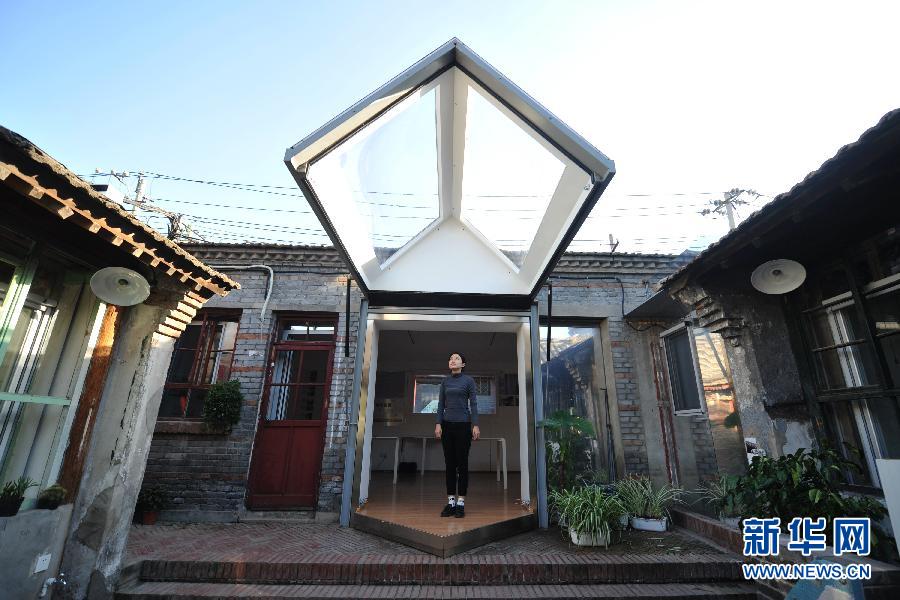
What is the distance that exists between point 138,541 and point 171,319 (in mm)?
2729

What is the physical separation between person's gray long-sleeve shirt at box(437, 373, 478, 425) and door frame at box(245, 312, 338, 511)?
92.4 inches

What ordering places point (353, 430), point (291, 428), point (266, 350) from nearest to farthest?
point (353, 430) → point (291, 428) → point (266, 350)

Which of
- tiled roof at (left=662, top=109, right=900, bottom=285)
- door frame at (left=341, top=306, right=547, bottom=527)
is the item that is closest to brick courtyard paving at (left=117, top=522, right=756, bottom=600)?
door frame at (left=341, top=306, right=547, bottom=527)

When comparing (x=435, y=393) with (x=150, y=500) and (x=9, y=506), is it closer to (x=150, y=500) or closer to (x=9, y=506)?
(x=150, y=500)

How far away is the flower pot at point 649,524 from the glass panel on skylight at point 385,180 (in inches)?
173

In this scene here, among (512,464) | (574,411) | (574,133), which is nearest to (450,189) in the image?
(574,133)

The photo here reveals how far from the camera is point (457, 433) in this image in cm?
464

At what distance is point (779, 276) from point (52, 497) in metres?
6.11

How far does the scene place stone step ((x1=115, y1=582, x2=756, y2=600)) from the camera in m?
3.22

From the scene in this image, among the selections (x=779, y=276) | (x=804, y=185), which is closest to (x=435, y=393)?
(x=779, y=276)

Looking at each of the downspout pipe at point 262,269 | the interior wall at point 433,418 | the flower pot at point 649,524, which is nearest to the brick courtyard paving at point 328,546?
the flower pot at point 649,524

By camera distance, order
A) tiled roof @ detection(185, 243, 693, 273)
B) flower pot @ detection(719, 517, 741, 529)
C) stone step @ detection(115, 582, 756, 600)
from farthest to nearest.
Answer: tiled roof @ detection(185, 243, 693, 273) < flower pot @ detection(719, 517, 741, 529) < stone step @ detection(115, 582, 756, 600)

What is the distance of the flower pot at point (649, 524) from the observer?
4.59m

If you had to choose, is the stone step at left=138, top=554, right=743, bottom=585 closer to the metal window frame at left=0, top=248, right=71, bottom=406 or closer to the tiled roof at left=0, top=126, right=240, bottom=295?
the metal window frame at left=0, top=248, right=71, bottom=406
